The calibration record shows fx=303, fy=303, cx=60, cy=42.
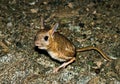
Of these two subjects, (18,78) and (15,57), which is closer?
(18,78)

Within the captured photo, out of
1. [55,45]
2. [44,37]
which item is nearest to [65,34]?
[55,45]

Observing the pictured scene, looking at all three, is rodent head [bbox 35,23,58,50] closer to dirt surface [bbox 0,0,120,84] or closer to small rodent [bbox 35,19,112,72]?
small rodent [bbox 35,19,112,72]

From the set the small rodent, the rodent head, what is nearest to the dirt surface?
the small rodent

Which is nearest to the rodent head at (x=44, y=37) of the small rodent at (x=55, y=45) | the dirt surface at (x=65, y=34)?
the small rodent at (x=55, y=45)

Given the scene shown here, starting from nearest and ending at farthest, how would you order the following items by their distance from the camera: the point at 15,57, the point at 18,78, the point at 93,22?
the point at 18,78
the point at 15,57
the point at 93,22

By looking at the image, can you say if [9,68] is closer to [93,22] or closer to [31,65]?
[31,65]

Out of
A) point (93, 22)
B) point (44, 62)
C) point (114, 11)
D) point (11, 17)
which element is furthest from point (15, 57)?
point (114, 11)

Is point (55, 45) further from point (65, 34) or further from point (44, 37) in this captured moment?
point (65, 34)
